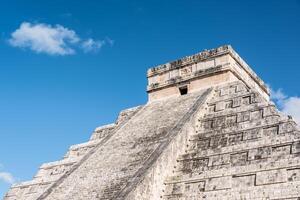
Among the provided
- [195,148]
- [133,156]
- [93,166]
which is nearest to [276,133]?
[195,148]

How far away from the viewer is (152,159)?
9.91 meters

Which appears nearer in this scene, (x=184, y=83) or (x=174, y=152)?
(x=174, y=152)

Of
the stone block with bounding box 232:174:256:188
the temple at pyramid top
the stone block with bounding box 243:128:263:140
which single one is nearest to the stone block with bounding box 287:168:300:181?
the stone block with bounding box 232:174:256:188

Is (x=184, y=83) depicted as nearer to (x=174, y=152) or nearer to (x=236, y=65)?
(x=236, y=65)

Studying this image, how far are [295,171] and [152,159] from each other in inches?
122

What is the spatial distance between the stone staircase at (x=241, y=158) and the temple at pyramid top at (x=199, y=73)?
8.26 ft

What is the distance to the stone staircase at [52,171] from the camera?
43.7ft

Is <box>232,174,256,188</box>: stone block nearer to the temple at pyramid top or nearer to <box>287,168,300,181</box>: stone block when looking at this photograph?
<box>287,168,300,181</box>: stone block

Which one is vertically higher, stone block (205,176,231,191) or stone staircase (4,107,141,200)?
stone staircase (4,107,141,200)

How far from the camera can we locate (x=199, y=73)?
14320mm

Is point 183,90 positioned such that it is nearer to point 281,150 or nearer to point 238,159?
point 238,159

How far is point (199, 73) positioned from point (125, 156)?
4.56 meters

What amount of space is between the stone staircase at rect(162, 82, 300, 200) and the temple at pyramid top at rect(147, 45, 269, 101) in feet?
8.26

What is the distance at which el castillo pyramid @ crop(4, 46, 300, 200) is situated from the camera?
892 centimetres
